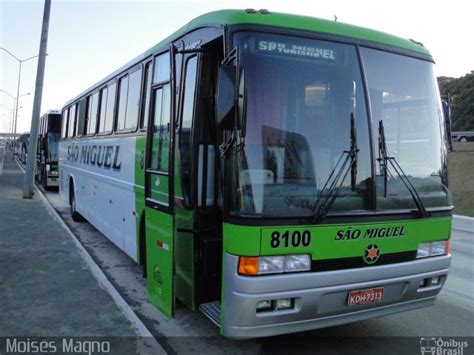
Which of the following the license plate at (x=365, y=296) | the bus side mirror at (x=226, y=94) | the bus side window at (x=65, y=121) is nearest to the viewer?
the bus side mirror at (x=226, y=94)

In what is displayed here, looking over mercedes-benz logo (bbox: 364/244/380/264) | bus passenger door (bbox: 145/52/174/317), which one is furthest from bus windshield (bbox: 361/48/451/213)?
bus passenger door (bbox: 145/52/174/317)

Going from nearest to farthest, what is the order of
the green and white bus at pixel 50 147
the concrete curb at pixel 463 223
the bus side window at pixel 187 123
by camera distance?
the bus side window at pixel 187 123
the concrete curb at pixel 463 223
the green and white bus at pixel 50 147

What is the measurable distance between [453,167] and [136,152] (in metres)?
20.9

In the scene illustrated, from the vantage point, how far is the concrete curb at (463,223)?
12641 mm

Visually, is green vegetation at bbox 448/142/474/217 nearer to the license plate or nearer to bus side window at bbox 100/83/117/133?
bus side window at bbox 100/83/117/133

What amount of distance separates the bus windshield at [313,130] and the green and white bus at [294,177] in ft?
0.04

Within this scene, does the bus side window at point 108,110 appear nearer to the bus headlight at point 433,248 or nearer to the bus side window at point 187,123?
the bus side window at point 187,123

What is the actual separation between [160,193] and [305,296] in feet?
6.16

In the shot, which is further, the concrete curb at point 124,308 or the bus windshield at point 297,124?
the concrete curb at point 124,308

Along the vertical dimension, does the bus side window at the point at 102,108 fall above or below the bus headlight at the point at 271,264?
above

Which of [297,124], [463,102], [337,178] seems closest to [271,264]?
[337,178]

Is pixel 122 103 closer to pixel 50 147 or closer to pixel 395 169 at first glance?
pixel 395 169

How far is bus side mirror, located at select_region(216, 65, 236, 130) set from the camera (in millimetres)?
3639

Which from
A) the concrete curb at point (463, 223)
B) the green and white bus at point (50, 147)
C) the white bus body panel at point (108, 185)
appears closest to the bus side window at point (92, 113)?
the white bus body panel at point (108, 185)
